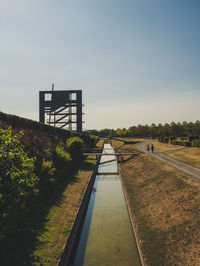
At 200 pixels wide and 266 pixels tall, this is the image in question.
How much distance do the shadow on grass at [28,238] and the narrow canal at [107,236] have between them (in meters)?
3.01

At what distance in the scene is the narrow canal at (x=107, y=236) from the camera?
10276 mm

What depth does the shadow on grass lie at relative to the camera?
8406mm

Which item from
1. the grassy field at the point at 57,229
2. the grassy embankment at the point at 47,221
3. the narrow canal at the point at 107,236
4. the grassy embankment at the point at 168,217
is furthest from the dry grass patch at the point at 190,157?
the grassy field at the point at 57,229

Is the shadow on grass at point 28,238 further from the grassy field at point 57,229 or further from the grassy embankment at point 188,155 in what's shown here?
the grassy embankment at point 188,155

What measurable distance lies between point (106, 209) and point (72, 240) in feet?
22.1

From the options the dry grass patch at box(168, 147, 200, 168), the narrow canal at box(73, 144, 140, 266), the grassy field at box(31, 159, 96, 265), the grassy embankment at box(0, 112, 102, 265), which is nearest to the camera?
the grassy embankment at box(0, 112, 102, 265)

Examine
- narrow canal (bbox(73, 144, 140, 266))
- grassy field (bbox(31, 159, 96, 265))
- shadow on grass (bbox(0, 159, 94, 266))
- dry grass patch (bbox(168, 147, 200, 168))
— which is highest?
dry grass patch (bbox(168, 147, 200, 168))

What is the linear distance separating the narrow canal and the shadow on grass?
3.01 m

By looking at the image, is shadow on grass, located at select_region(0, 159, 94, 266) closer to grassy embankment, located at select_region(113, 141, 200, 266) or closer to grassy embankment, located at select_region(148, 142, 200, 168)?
grassy embankment, located at select_region(113, 141, 200, 266)

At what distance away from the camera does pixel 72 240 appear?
11.3 metres

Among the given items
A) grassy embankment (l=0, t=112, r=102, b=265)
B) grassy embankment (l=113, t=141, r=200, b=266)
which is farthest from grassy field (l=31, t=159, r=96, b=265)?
grassy embankment (l=113, t=141, r=200, b=266)

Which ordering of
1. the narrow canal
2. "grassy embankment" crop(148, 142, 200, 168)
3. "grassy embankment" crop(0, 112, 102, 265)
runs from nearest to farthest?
"grassy embankment" crop(0, 112, 102, 265)
the narrow canal
"grassy embankment" crop(148, 142, 200, 168)

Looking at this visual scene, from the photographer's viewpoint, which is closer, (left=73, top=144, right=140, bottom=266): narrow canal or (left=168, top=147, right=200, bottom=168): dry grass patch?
(left=73, top=144, right=140, bottom=266): narrow canal

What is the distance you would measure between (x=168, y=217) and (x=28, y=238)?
10261mm
